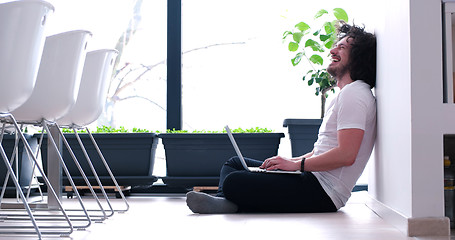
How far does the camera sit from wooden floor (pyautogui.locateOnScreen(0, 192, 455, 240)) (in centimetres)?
239

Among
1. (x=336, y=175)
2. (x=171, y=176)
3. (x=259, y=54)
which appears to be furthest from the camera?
(x=259, y=54)

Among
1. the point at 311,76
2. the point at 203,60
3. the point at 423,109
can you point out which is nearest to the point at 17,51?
the point at 423,109

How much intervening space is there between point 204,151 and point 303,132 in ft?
2.30

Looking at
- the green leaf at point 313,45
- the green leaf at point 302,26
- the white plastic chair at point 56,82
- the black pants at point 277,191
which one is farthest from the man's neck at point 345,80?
the white plastic chair at point 56,82

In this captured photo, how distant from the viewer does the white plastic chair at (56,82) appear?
2783mm

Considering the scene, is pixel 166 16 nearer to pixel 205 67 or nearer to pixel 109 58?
pixel 205 67

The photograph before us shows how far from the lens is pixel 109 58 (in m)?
3.49

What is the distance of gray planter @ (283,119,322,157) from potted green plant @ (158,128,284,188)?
0.44ft

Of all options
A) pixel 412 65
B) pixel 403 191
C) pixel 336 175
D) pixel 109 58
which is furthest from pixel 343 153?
pixel 109 58

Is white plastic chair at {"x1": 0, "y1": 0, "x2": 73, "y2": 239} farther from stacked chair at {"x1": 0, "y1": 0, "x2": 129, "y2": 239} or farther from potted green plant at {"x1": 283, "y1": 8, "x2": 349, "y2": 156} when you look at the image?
potted green plant at {"x1": 283, "y1": 8, "x2": 349, "y2": 156}

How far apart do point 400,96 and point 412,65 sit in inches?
8.4

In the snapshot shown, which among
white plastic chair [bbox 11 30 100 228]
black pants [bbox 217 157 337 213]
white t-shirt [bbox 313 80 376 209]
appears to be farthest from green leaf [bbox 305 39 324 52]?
white plastic chair [bbox 11 30 100 228]

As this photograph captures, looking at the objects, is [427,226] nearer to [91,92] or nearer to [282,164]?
[282,164]

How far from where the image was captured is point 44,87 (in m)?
2.81
